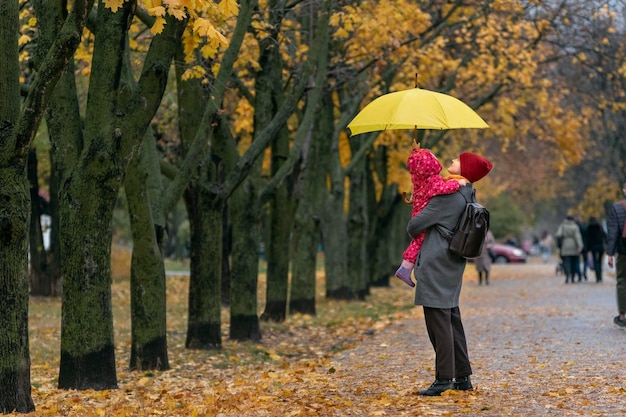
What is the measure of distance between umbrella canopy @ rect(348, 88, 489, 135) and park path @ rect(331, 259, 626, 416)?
2.10 m

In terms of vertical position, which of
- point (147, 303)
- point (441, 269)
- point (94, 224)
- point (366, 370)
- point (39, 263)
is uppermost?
point (94, 224)

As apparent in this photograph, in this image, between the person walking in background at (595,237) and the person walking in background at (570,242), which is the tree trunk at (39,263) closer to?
the person walking in background at (570,242)

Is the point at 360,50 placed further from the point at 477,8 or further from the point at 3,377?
the point at 3,377

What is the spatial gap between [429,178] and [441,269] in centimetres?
71

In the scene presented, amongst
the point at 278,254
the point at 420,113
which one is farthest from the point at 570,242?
the point at 420,113

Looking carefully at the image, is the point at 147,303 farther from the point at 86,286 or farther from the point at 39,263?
the point at 39,263

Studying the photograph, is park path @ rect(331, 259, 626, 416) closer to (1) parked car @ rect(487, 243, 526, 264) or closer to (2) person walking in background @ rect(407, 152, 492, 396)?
(2) person walking in background @ rect(407, 152, 492, 396)

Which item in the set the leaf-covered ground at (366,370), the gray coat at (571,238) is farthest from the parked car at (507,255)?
the leaf-covered ground at (366,370)

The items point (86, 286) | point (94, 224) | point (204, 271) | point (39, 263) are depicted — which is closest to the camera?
point (94, 224)

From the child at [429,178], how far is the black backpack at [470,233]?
0.72 feet

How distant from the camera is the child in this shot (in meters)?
8.85

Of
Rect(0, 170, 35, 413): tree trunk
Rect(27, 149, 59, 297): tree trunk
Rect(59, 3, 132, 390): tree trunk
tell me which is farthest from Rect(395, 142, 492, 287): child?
Rect(27, 149, 59, 297): tree trunk

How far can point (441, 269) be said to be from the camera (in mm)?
8844

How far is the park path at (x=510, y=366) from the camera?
27.3 ft
